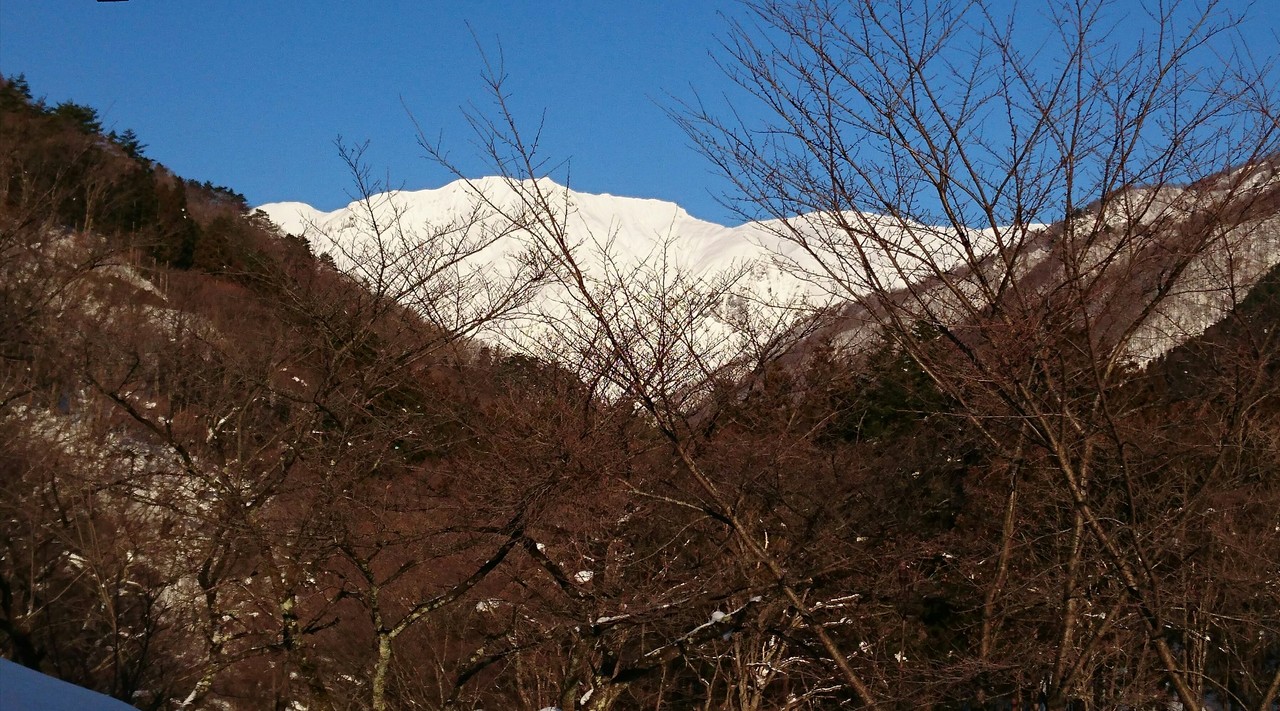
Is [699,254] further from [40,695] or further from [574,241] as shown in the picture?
[40,695]

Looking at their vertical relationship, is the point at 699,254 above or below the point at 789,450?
above

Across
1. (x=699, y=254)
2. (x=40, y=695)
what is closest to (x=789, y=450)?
(x=699, y=254)

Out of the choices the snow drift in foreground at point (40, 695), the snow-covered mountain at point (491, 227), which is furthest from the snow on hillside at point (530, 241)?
the snow drift in foreground at point (40, 695)

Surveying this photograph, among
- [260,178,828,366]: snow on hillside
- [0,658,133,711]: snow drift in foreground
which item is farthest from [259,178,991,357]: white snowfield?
[0,658,133,711]: snow drift in foreground

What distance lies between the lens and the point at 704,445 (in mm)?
6480

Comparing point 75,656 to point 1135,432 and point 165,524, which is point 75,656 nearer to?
point 165,524

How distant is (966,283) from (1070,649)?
1.54m

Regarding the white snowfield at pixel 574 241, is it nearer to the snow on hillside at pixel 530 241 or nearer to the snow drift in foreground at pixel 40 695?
the snow on hillside at pixel 530 241

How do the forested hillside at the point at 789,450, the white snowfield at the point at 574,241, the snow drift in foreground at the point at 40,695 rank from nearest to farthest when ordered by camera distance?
1. the snow drift in foreground at the point at 40,695
2. the forested hillside at the point at 789,450
3. the white snowfield at the point at 574,241

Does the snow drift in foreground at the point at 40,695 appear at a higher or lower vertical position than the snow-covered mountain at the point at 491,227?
lower

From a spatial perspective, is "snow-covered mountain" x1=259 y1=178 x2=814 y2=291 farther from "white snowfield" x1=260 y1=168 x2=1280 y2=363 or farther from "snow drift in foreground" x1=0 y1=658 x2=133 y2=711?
"snow drift in foreground" x1=0 y1=658 x2=133 y2=711

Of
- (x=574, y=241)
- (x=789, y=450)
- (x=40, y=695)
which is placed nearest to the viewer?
(x=40, y=695)

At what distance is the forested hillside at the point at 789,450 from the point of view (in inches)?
170

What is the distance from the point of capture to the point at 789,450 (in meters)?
7.31
